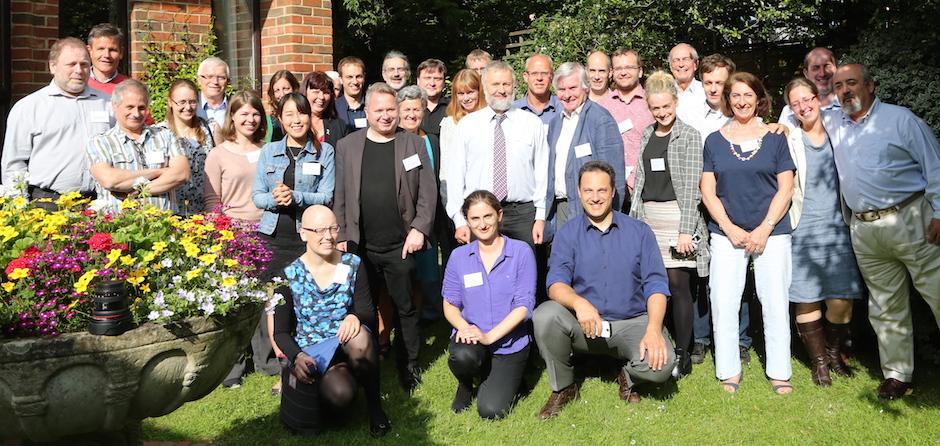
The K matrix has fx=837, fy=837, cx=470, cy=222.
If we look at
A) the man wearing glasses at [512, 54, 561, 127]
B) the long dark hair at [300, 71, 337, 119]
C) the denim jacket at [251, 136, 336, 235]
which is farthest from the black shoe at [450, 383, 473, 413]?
the long dark hair at [300, 71, 337, 119]

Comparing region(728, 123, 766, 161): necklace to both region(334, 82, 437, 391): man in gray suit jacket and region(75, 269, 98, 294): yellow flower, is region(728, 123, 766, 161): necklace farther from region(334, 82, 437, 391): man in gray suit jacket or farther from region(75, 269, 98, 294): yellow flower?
region(75, 269, 98, 294): yellow flower

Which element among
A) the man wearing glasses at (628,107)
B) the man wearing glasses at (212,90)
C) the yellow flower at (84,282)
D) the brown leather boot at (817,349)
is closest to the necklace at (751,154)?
the man wearing glasses at (628,107)

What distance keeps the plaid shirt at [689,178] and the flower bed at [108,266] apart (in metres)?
2.93

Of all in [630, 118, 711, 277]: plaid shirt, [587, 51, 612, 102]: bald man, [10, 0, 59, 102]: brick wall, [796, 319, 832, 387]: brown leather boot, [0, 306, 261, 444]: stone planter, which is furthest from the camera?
[10, 0, 59, 102]: brick wall

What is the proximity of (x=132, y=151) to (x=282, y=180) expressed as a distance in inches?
34.8

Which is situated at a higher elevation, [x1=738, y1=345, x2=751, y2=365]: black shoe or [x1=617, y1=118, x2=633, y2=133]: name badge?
[x1=617, y1=118, x2=633, y2=133]: name badge

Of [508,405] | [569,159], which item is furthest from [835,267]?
[508,405]

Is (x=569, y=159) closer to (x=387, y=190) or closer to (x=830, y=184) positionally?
(x=387, y=190)

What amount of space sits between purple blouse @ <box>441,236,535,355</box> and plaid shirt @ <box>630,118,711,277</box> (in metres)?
1.10

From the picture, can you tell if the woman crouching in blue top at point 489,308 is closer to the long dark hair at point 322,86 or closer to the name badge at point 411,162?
the name badge at point 411,162

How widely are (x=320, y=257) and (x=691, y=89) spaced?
10.4 feet

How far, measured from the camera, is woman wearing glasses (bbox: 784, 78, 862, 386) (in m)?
5.05

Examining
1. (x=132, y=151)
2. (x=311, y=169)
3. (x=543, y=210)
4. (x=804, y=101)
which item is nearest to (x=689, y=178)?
(x=804, y=101)

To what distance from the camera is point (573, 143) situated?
5.51 metres
